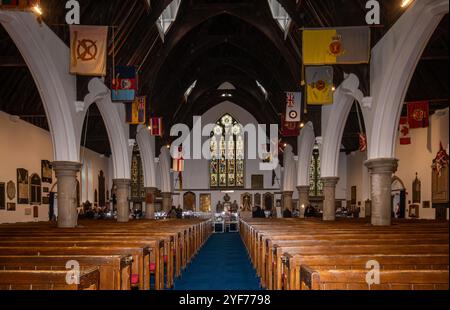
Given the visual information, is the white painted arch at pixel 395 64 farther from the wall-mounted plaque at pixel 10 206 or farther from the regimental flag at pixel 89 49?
the wall-mounted plaque at pixel 10 206

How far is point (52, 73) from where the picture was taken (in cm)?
1135

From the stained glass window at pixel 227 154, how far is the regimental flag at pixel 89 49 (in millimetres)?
27761

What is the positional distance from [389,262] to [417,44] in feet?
23.1

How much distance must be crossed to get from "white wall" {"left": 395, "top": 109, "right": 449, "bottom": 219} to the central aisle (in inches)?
376

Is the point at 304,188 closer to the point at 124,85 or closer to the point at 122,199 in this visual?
the point at 122,199

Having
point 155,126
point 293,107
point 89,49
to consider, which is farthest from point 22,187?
point 293,107

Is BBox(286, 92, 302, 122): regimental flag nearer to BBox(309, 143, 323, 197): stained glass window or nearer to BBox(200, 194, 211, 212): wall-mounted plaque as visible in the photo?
BBox(309, 143, 323, 197): stained glass window

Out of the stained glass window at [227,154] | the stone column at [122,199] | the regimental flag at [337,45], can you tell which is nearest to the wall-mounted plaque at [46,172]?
the stone column at [122,199]

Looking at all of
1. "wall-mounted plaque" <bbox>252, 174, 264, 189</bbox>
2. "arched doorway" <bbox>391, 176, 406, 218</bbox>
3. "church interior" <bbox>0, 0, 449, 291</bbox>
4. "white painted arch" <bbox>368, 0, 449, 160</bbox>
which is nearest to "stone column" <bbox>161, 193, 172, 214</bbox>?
"church interior" <bbox>0, 0, 449, 291</bbox>

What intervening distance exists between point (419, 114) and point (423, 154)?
381 centimetres
